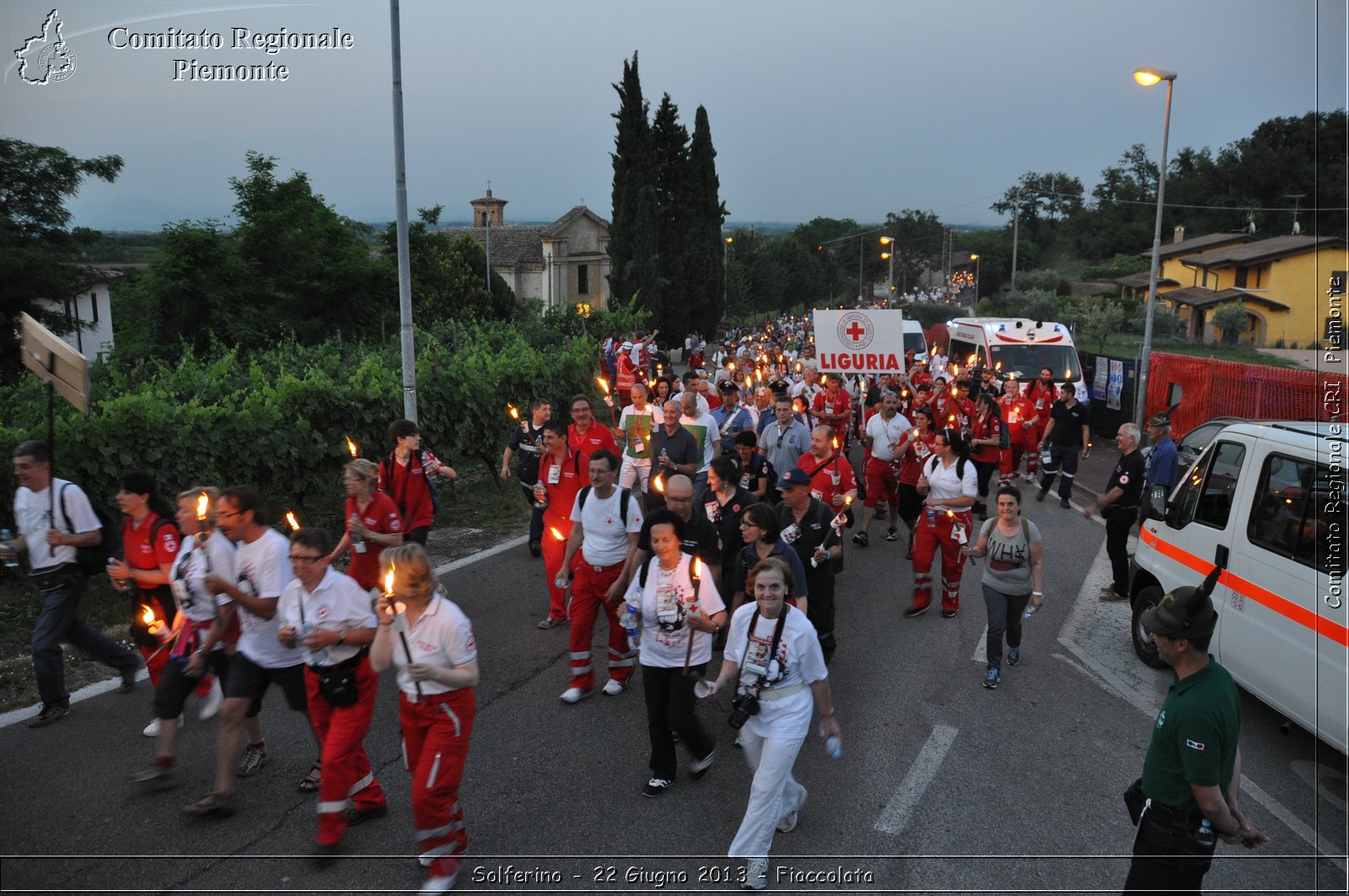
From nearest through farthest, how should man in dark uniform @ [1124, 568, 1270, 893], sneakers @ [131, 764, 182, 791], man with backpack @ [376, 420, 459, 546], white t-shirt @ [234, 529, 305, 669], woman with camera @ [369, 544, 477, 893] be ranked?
man in dark uniform @ [1124, 568, 1270, 893] → woman with camera @ [369, 544, 477, 893] → white t-shirt @ [234, 529, 305, 669] → sneakers @ [131, 764, 182, 791] → man with backpack @ [376, 420, 459, 546]

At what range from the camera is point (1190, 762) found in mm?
3498

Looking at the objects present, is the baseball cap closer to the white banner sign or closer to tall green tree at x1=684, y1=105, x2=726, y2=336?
the white banner sign

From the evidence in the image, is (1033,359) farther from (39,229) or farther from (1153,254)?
(39,229)

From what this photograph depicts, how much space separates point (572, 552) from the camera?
6734 mm

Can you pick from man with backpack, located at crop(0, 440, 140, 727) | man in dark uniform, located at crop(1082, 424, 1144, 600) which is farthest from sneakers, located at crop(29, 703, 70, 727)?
man in dark uniform, located at crop(1082, 424, 1144, 600)

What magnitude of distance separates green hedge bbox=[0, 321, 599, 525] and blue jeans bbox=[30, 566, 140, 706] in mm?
2605

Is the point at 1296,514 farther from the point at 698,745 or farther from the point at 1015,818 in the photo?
the point at 698,745

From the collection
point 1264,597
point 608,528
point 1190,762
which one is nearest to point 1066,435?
point 1264,597

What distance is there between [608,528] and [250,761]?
266 cm

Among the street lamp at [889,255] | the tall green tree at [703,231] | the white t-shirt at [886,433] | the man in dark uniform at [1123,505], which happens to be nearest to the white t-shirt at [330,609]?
the man in dark uniform at [1123,505]

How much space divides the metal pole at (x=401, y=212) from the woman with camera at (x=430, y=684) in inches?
304

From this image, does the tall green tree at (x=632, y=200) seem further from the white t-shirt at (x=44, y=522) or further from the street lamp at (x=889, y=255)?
the white t-shirt at (x=44, y=522)

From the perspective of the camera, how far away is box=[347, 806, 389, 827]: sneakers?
502cm

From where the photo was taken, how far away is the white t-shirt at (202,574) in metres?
5.20
